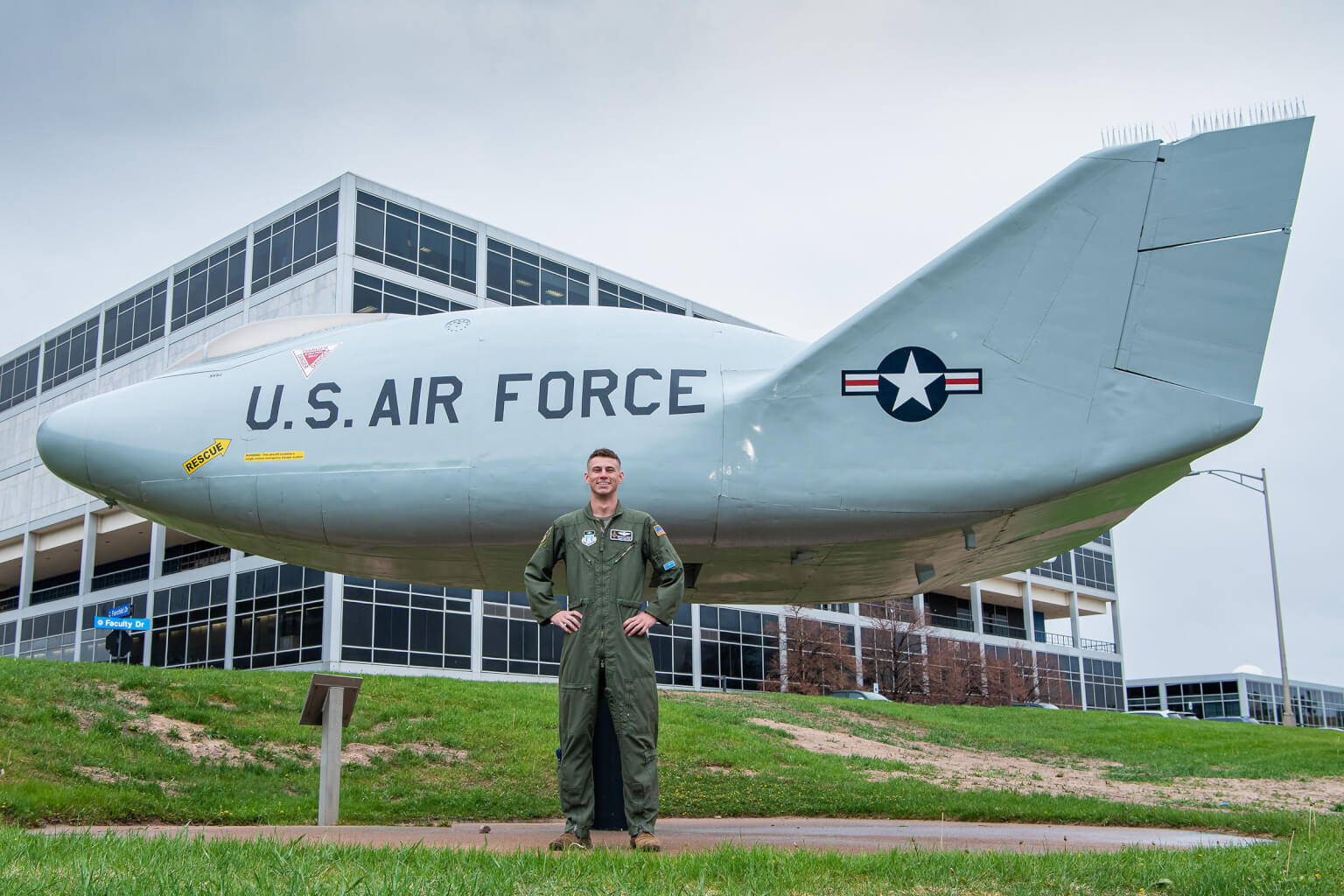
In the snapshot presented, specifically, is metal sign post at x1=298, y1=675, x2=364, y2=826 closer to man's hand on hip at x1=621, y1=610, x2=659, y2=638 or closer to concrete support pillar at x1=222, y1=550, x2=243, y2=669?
man's hand on hip at x1=621, y1=610, x2=659, y2=638

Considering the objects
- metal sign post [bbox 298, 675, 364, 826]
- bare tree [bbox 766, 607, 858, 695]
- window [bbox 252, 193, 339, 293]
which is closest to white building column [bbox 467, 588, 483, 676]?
window [bbox 252, 193, 339, 293]

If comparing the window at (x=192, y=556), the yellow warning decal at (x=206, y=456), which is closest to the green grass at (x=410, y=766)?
the yellow warning decal at (x=206, y=456)

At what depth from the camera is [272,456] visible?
9.95m

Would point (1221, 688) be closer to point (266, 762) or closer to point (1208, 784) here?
point (1208, 784)

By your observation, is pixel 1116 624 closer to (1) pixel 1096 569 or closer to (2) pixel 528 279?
(1) pixel 1096 569

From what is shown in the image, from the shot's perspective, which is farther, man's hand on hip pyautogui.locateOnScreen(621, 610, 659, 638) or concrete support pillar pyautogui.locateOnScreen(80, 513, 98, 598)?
concrete support pillar pyautogui.locateOnScreen(80, 513, 98, 598)

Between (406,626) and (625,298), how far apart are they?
57.0ft

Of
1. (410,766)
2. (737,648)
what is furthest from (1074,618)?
(410,766)

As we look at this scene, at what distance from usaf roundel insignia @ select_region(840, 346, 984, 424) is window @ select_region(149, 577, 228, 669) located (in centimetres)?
3970

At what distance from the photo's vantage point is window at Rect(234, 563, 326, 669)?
132 ft

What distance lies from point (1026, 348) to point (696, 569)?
3335mm

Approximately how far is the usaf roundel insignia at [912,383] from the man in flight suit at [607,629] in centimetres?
283

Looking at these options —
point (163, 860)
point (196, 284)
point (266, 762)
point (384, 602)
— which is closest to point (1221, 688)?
point (384, 602)

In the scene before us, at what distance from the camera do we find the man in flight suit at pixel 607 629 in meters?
6.79
